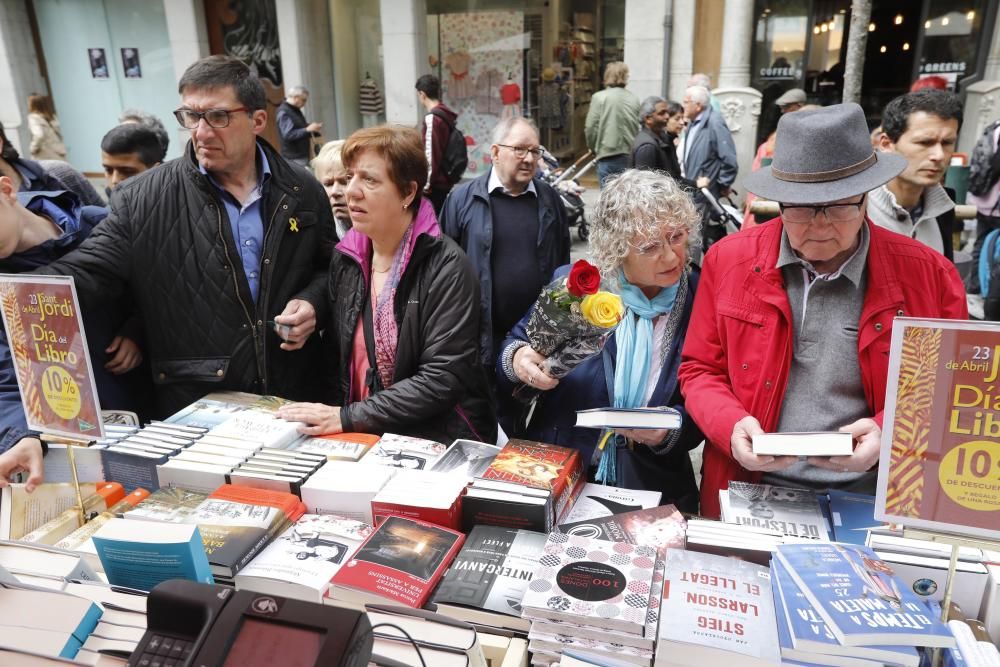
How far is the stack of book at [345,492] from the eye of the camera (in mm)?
1807

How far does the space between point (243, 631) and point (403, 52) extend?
11465mm

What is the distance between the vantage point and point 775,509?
5.73 feet

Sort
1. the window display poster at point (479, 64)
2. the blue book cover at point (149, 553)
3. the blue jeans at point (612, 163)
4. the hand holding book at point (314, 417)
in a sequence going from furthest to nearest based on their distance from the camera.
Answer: the window display poster at point (479, 64), the blue jeans at point (612, 163), the hand holding book at point (314, 417), the blue book cover at point (149, 553)

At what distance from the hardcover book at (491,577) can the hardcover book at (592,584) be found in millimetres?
50

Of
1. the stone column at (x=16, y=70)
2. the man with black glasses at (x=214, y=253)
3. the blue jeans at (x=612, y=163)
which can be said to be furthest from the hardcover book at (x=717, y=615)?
the stone column at (x=16, y=70)

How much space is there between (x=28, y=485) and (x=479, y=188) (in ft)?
9.10

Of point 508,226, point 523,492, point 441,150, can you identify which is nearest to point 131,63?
point 441,150

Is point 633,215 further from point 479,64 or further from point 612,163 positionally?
point 479,64

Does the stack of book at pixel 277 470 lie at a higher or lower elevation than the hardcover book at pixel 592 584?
lower

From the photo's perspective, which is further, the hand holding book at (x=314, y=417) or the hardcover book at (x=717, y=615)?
the hand holding book at (x=314, y=417)

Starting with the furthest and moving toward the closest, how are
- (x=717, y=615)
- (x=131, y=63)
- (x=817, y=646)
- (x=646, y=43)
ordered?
1. (x=131, y=63)
2. (x=646, y=43)
3. (x=717, y=615)
4. (x=817, y=646)

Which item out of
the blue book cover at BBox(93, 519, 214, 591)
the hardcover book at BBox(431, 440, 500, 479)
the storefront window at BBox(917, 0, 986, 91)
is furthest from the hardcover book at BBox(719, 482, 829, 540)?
the storefront window at BBox(917, 0, 986, 91)

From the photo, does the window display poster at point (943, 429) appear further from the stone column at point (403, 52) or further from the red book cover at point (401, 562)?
the stone column at point (403, 52)

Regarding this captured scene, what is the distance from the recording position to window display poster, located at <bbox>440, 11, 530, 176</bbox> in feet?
37.4
